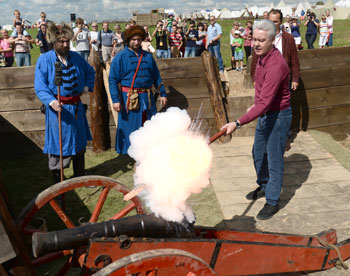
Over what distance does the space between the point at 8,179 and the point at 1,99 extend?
1415 mm

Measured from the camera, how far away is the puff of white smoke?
2.60 metres

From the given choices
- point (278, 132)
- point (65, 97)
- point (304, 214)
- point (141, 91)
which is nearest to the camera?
point (278, 132)

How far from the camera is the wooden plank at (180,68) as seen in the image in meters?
6.47

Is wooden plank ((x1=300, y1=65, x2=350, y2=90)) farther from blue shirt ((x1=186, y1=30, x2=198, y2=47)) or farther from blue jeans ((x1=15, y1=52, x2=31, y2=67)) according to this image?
blue jeans ((x1=15, y1=52, x2=31, y2=67))

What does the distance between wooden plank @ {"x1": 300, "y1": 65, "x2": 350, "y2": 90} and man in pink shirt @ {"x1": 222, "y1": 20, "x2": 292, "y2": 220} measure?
299 centimetres

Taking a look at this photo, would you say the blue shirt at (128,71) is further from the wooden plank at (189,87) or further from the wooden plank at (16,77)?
the wooden plank at (16,77)

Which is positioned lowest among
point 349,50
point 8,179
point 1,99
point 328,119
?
point 8,179

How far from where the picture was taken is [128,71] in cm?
520

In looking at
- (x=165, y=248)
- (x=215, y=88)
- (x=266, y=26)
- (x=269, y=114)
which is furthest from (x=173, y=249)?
(x=215, y=88)

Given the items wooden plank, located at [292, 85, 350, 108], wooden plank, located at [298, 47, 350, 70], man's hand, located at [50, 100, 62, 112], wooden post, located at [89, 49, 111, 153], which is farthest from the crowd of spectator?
man's hand, located at [50, 100, 62, 112]

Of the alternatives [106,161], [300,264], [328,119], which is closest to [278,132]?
[300,264]

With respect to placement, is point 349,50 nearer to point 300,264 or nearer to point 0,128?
point 300,264

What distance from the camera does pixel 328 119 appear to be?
7199mm

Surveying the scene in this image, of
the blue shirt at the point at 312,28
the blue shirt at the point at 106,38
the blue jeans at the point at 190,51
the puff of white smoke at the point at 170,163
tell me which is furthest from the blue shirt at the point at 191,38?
the puff of white smoke at the point at 170,163
